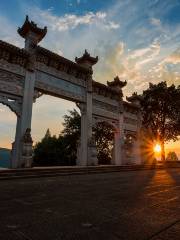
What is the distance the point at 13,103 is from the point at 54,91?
2.91 metres

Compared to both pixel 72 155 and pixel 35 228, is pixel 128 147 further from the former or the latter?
pixel 35 228

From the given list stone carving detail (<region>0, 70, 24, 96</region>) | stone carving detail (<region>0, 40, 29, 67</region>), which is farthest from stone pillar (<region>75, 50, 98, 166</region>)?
stone carving detail (<region>0, 40, 29, 67</region>)

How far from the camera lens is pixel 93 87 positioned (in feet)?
53.5

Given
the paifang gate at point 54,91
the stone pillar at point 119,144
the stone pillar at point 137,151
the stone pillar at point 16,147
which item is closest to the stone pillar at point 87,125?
the paifang gate at point 54,91

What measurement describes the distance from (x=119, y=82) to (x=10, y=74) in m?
10.8

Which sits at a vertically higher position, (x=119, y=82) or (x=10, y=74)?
(x=119, y=82)

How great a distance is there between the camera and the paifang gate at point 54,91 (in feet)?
36.5

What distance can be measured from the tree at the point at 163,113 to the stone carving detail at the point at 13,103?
16.7 metres

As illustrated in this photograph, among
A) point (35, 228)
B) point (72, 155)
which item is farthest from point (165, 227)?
point (72, 155)

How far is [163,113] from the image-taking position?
971 inches

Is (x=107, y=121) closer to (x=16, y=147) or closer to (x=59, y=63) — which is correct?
(x=59, y=63)

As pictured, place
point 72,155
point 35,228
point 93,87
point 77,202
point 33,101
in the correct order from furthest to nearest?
point 72,155, point 93,87, point 33,101, point 77,202, point 35,228

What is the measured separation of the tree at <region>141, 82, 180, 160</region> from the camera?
24.4 meters

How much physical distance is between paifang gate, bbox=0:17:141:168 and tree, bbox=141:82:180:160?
6011 millimetres
